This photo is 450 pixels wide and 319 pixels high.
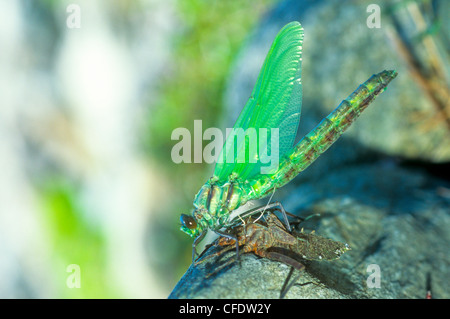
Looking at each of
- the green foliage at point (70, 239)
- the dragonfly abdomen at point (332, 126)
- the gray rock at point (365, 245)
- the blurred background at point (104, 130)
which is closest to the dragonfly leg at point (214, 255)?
the gray rock at point (365, 245)

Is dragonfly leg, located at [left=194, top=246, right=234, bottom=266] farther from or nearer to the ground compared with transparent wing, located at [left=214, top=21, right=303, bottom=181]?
nearer to the ground

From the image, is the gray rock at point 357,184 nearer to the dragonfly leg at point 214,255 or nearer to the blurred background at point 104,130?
the dragonfly leg at point 214,255

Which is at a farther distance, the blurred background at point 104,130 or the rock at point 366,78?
the blurred background at point 104,130

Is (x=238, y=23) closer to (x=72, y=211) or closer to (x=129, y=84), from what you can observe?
(x=129, y=84)

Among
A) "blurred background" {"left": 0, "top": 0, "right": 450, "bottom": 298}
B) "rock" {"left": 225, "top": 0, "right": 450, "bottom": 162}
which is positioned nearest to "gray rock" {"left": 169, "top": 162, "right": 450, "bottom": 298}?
"rock" {"left": 225, "top": 0, "right": 450, "bottom": 162}

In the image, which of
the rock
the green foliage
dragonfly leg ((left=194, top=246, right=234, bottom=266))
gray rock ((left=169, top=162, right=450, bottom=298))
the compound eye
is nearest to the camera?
gray rock ((left=169, top=162, right=450, bottom=298))

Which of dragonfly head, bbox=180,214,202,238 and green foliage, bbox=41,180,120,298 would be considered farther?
green foliage, bbox=41,180,120,298

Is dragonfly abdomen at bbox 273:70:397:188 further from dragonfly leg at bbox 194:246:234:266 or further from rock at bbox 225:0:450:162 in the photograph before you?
rock at bbox 225:0:450:162

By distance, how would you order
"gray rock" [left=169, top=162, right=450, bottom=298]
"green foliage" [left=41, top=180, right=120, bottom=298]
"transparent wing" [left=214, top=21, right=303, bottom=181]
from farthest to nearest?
"green foliage" [left=41, top=180, right=120, bottom=298]
"transparent wing" [left=214, top=21, right=303, bottom=181]
"gray rock" [left=169, top=162, right=450, bottom=298]
